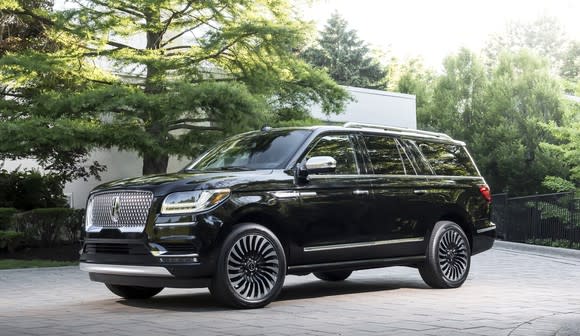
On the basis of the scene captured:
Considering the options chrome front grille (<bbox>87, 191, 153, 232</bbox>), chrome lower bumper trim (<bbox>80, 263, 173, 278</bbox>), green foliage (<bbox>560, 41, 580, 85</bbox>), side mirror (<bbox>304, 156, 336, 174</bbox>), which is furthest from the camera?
green foliage (<bbox>560, 41, 580, 85</bbox>)

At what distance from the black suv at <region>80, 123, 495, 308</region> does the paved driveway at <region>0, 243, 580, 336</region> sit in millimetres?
396

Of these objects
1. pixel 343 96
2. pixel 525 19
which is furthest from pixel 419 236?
pixel 525 19

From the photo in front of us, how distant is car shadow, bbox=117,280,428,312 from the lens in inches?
380

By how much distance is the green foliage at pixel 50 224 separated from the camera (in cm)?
1794

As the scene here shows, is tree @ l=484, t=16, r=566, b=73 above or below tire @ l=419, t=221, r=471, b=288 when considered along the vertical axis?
above

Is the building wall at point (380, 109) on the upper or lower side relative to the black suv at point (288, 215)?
upper

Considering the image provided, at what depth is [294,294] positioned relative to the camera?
11008mm

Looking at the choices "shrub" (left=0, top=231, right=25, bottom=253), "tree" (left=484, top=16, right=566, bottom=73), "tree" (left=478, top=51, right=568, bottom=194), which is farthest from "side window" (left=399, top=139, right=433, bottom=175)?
"tree" (left=484, top=16, right=566, bottom=73)

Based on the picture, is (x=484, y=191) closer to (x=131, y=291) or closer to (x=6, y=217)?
(x=131, y=291)

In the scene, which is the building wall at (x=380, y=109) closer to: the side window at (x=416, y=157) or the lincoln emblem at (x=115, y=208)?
the side window at (x=416, y=157)

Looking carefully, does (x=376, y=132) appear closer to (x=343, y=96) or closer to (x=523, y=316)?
(x=523, y=316)

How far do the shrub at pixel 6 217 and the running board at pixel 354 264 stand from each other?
30.8ft

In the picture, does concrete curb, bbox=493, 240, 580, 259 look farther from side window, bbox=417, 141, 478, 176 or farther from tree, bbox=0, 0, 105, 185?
tree, bbox=0, 0, 105, 185

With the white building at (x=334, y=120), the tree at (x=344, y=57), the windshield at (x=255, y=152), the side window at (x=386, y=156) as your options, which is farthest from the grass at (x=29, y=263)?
the tree at (x=344, y=57)
